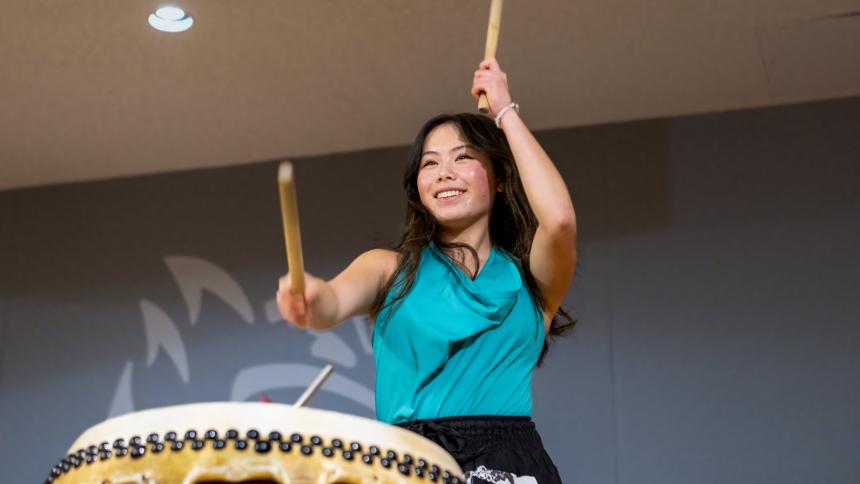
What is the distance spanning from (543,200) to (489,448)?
40 centimetres

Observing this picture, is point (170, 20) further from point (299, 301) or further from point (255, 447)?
point (255, 447)

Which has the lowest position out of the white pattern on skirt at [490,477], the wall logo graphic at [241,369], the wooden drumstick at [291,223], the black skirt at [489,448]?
the white pattern on skirt at [490,477]

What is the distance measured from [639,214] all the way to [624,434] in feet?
2.35

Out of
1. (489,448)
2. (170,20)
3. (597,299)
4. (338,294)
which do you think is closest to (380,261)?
(338,294)

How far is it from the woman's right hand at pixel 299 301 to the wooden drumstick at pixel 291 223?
23mm

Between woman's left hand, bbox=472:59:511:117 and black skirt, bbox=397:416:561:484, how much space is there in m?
0.53

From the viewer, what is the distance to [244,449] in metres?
1.26

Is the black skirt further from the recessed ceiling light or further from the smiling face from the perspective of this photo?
the recessed ceiling light

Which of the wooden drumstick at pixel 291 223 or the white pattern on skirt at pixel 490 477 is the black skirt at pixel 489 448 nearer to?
the white pattern on skirt at pixel 490 477

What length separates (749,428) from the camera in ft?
11.5

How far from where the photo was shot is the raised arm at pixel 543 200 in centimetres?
183

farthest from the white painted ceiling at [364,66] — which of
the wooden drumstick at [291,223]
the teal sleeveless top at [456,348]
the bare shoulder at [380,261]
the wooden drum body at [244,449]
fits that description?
the wooden drum body at [244,449]

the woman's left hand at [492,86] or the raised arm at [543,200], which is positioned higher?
the woman's left hand at [492,86]

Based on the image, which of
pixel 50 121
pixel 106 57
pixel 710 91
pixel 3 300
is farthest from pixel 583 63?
pixel 3 300
